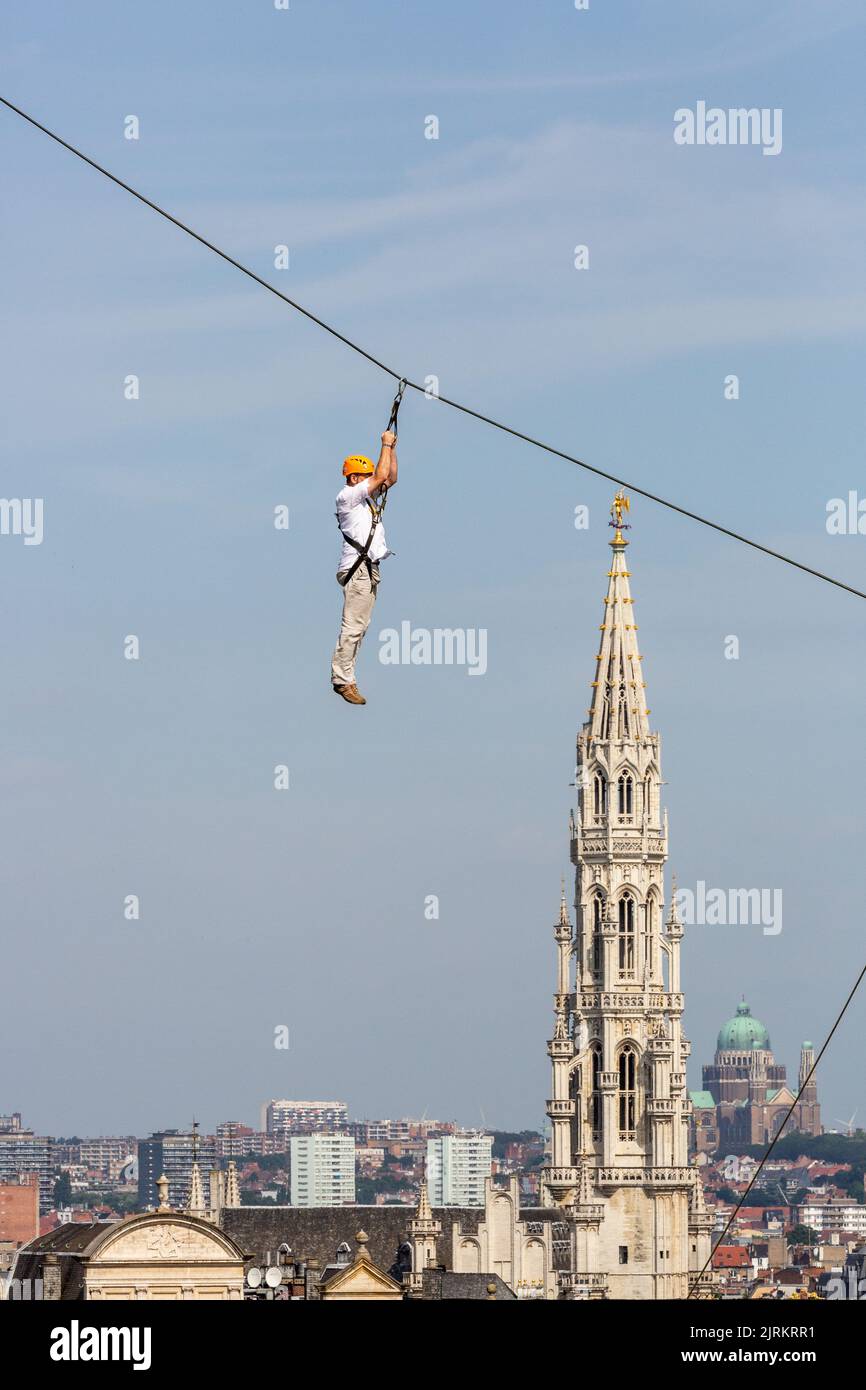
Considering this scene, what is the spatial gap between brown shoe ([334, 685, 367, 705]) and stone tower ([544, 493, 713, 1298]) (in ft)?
307

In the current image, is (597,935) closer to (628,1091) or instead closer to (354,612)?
(628,1091)

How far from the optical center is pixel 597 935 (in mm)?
121062

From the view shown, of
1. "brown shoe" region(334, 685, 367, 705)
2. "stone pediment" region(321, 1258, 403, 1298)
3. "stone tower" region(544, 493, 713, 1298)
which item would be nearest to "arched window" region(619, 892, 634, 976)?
"stone tower" region(544, 493, 713, 1298)

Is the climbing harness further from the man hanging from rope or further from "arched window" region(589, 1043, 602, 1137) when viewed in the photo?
"arched window" region(589, 1043, 602, 1137)

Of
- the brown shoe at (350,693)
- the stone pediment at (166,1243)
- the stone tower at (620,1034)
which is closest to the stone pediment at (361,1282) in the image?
the stone pediment at (166,1243)

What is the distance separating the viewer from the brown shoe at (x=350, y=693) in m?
26.3

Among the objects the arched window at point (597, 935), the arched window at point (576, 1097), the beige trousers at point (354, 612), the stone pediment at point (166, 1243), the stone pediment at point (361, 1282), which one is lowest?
the stone pediment at point (361, 1282)

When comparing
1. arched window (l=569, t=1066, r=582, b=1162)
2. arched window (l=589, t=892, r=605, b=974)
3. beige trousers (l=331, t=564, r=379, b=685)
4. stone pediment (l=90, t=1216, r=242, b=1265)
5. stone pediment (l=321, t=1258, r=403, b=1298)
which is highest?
arched window (l=589, t=892, r=605, b=974)

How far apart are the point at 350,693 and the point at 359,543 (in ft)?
3.99

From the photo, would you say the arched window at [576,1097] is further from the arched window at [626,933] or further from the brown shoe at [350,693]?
the brown shoe at [350,693]

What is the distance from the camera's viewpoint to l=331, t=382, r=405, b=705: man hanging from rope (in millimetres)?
25891

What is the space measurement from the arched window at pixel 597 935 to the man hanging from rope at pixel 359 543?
313ft

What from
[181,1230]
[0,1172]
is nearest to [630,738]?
[181,1230]
